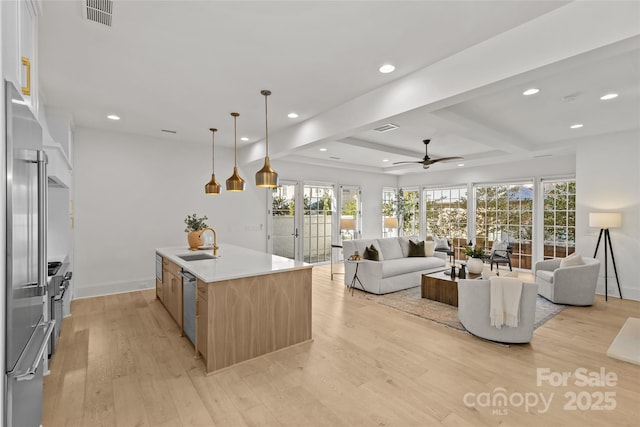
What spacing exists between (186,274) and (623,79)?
15.6ft

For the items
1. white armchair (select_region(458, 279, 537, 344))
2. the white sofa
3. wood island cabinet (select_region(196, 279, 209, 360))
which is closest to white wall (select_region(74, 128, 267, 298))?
wood island cabinet (select_region(196, 279, 209, 360))

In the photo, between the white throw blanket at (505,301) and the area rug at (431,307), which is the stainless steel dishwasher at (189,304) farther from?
the white throw blanket at (505,301)

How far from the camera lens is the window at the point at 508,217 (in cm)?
685

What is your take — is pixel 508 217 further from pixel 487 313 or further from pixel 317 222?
pixel 487 313

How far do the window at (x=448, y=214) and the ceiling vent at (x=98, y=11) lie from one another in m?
7.92

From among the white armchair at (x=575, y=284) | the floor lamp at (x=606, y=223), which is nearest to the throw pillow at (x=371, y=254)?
the white armchair at (x=575, y=284)

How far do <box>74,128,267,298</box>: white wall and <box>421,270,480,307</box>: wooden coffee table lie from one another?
3.28m

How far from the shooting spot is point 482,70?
2.41m

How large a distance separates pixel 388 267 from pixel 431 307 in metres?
1.03

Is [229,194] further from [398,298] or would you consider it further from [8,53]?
[8,53]

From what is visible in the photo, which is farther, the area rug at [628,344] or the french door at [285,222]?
the french door at [285,222]

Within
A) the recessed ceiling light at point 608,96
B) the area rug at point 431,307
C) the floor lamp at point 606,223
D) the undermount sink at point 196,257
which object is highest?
the recessed ceiling light at point 608,96

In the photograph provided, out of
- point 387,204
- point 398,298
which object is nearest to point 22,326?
point 398,298

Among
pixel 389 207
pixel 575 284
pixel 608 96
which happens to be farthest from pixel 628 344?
pixel 389 207
